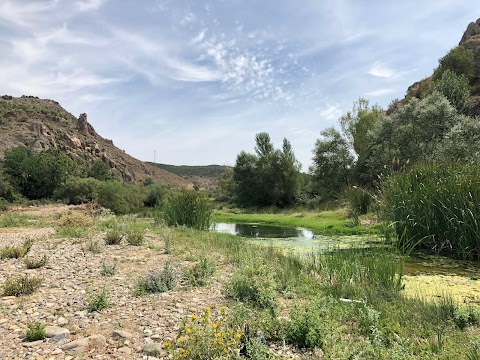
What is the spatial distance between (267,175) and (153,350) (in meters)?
41.3

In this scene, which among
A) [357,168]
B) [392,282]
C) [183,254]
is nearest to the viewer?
[392,282]

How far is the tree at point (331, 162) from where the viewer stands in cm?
3869

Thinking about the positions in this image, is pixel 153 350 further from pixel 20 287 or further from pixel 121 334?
pixel 20 287

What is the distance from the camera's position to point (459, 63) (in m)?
44.6

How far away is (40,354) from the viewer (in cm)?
371

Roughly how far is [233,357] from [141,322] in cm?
164

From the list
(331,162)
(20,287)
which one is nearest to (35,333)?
(20,287)

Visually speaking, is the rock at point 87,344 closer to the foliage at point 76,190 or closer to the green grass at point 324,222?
the green grass at point 324,222

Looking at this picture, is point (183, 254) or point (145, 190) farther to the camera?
point (145, 190)

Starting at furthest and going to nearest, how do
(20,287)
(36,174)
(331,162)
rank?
(36,174) < (331,162) < (20,287)

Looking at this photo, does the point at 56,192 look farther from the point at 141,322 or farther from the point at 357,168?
the point at 141,322

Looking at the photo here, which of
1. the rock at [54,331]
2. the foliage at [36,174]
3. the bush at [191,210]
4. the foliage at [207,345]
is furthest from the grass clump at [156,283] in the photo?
the foliage at [36,174]

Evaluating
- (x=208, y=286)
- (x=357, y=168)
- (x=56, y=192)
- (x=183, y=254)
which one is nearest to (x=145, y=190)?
(x=56, y=192)

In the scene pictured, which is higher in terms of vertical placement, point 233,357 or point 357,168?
point 357,168
